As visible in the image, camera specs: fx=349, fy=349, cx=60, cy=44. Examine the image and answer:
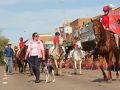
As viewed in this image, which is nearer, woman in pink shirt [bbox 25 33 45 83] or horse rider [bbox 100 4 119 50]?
horse rider [bbox 100 4 119 50]

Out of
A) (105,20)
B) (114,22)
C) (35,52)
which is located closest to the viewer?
(105,20)

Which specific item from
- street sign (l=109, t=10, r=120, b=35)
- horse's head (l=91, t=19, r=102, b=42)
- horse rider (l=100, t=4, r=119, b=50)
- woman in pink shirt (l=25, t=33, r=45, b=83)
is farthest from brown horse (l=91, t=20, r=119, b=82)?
woman in pink shirt (l=25, t=33, r=45, b=83)

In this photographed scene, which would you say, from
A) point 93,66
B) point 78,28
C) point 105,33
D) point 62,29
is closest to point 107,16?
point 105,33

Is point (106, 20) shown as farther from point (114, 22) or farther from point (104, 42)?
point (114, 22)

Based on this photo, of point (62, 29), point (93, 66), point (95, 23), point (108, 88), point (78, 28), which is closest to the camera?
point (108, 88)

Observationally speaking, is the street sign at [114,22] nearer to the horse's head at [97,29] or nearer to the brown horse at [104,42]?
the brown horse at [104,42]

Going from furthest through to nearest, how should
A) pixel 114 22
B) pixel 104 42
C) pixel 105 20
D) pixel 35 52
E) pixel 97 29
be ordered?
pixel 114 22
pixel 35 52
pixel 105 20
pixel 104 42
pixel 97 29

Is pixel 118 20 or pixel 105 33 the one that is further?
pixel 118 20

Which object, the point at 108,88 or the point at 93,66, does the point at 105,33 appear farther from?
the point at 93,66

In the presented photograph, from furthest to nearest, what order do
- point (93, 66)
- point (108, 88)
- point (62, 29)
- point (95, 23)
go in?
point (62, 29) → point (93, 66) → point (95, 23) → point (108, 88)

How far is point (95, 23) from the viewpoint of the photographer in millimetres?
13078

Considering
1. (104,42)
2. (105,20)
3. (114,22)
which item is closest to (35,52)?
(104,42)

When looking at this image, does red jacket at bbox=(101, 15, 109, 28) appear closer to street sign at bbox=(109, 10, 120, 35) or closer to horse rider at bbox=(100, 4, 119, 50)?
horse rider at bbox=(100, 4, 119, 50)

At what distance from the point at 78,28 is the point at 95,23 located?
169ft
